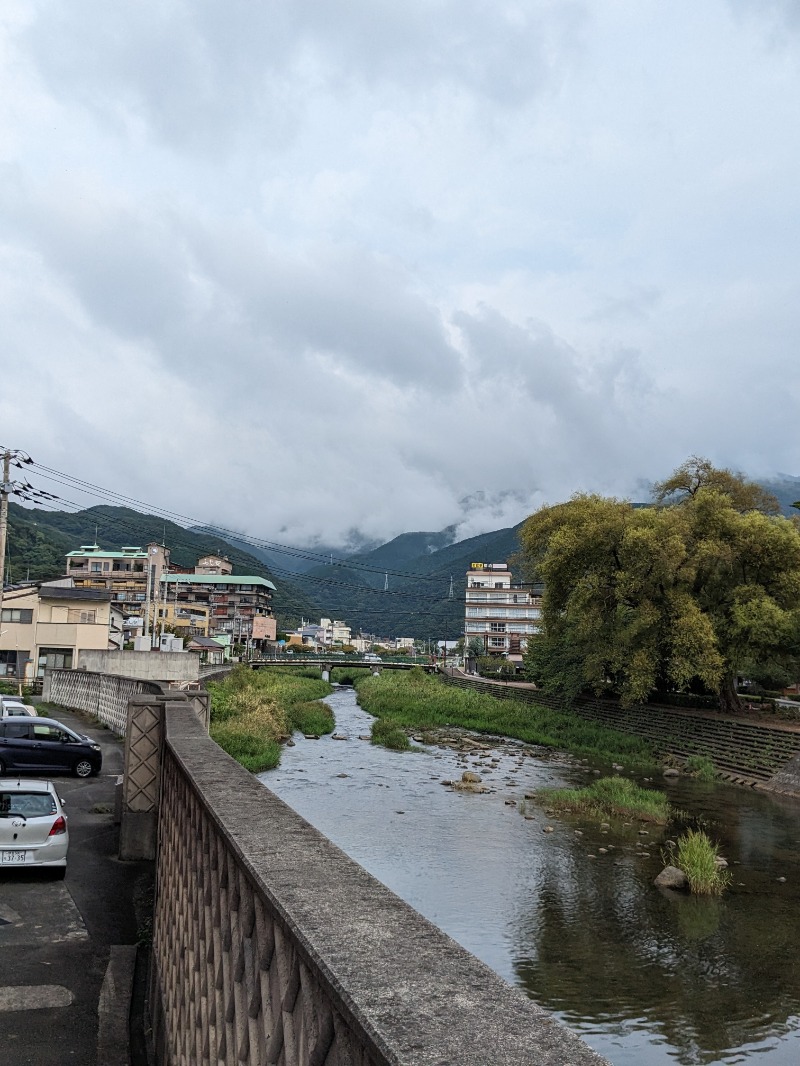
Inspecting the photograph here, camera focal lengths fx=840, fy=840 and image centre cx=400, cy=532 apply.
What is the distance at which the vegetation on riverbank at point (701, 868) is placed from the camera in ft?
55.3

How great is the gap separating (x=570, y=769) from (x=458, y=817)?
12377 millimetres

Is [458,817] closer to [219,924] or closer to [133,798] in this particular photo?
[133,798]

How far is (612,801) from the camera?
25.5 metres

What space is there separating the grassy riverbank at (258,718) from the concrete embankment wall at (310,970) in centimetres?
2033

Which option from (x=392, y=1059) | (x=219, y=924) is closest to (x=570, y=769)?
(x=219, y=924)

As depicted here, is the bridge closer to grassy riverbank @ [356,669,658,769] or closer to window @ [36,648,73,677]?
grassy riverbank @ [356,669,658,769]

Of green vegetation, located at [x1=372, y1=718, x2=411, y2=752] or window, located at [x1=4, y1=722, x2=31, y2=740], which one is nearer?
window, located at [x1=4, y1=722, x2=31, y2=740]

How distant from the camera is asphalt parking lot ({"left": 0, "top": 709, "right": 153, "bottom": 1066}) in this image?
263 inches

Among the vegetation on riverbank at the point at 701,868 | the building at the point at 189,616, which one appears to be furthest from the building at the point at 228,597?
the vegetation on riverbank at the point at 701,868

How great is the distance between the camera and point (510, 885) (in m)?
16.7

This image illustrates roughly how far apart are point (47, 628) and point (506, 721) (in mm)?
31154

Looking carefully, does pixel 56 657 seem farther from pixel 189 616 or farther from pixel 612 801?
pixel 189 616

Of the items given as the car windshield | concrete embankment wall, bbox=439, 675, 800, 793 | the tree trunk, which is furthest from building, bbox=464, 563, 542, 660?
the car windshield

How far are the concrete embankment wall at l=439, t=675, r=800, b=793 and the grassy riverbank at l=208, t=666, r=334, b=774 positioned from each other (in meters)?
16.5
